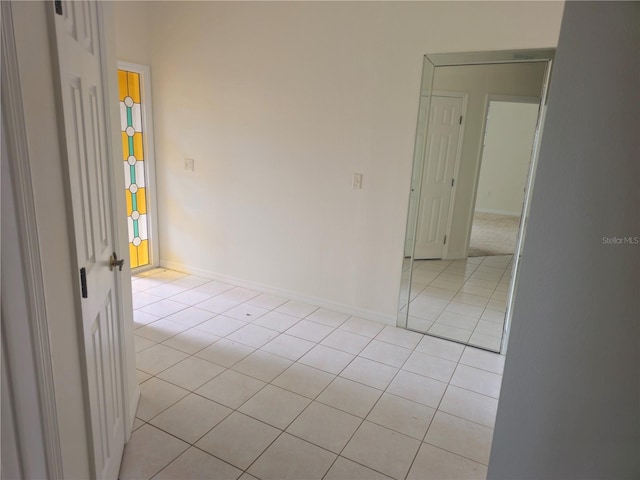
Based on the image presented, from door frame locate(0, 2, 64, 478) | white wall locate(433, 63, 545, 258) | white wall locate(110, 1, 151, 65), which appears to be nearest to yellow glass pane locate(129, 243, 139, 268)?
white wall locate(110, 1, 151, 65)

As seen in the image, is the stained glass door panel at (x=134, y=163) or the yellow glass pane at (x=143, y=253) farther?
the yellow glass pane at (x=143, y=253)

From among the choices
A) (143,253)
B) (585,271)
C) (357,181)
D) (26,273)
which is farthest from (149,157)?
(585,271)

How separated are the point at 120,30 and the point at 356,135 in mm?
2351

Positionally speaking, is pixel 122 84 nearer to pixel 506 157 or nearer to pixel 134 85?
pixel 134 85

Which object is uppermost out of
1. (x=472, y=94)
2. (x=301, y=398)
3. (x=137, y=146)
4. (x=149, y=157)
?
(x=472, y=94)

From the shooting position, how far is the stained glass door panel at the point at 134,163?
12.6ft

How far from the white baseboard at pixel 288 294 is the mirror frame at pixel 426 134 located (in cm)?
19

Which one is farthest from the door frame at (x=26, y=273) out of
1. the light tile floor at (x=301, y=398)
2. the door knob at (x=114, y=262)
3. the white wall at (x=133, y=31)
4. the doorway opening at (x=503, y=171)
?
the white wall at (x=133, y=31)

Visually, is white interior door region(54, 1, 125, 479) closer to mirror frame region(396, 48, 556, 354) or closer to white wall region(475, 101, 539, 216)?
mirror frame region(396, 48, 556, 354)

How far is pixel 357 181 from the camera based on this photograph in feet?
10.5

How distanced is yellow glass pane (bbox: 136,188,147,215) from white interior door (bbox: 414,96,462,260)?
2.78 meters

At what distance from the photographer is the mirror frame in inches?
101

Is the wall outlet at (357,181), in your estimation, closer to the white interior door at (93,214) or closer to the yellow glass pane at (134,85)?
the white interior door at (93,214)

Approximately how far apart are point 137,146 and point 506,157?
3.37 m
